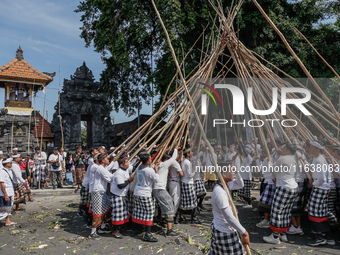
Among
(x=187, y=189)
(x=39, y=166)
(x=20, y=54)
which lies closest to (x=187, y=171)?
(x=187, y=189)

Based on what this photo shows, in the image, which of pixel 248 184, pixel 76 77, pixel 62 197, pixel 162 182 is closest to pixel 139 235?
pixel 162 182

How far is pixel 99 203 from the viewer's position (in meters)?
4.53

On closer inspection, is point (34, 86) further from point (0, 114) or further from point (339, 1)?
point (339, 1)

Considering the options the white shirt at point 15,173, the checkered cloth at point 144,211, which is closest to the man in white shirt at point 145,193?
the checkered cloth at point 144,211

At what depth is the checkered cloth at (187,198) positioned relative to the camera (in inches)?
203

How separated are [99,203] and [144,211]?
0.81 metres

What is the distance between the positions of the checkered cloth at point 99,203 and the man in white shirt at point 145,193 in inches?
23.3

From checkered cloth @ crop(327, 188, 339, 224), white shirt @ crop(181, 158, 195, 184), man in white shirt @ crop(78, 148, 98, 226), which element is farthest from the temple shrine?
checkered cloth @ crop(327, 188, 339, 224)

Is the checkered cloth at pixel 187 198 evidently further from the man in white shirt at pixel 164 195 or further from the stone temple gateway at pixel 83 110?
the stone temple gateway at pixel 83 110

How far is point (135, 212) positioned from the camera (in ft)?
14.9

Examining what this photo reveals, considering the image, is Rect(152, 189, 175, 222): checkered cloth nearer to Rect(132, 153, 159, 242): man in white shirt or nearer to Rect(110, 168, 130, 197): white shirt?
Rect(132, 153, 159, 242): man in white shirt

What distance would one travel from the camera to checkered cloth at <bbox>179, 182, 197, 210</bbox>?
5.14 m

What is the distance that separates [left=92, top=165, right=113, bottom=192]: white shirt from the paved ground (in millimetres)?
867

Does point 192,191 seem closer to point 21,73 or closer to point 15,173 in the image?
point 15,173
